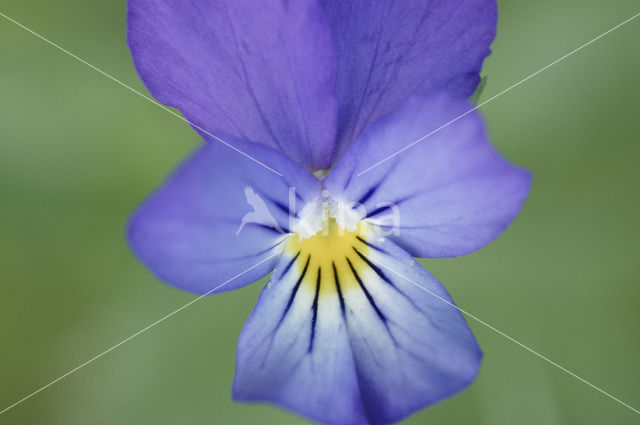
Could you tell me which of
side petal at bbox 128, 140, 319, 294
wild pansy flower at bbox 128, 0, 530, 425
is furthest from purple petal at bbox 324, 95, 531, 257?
side petal at bbox 128, 140, 319, 294

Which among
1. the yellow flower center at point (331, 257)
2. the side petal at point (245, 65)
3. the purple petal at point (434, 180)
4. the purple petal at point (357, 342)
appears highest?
the side petal at point (245, 65)

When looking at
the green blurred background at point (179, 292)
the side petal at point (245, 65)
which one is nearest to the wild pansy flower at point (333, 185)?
the side petal at point (245, 65)

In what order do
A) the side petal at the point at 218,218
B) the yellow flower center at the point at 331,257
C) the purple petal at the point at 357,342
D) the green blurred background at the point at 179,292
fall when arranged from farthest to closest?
1. the green blurred background at the point at 179,292
2. the yellow flower center at the point at 331,257
3. the purple petal at the point at 357,342
4. the side petal at the point at 218,218

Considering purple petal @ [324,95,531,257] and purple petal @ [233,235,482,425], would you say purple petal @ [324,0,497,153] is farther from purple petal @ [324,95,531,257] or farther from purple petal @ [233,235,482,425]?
purple petal @ [233,235,482,425]

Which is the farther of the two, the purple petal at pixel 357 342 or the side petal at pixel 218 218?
the purple petal at pixel 357 342

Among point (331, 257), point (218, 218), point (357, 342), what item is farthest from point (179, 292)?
point (218, 218)

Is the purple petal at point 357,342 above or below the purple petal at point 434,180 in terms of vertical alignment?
below

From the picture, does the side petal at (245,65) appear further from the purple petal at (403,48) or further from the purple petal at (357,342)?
the purple petal at (357,342)
